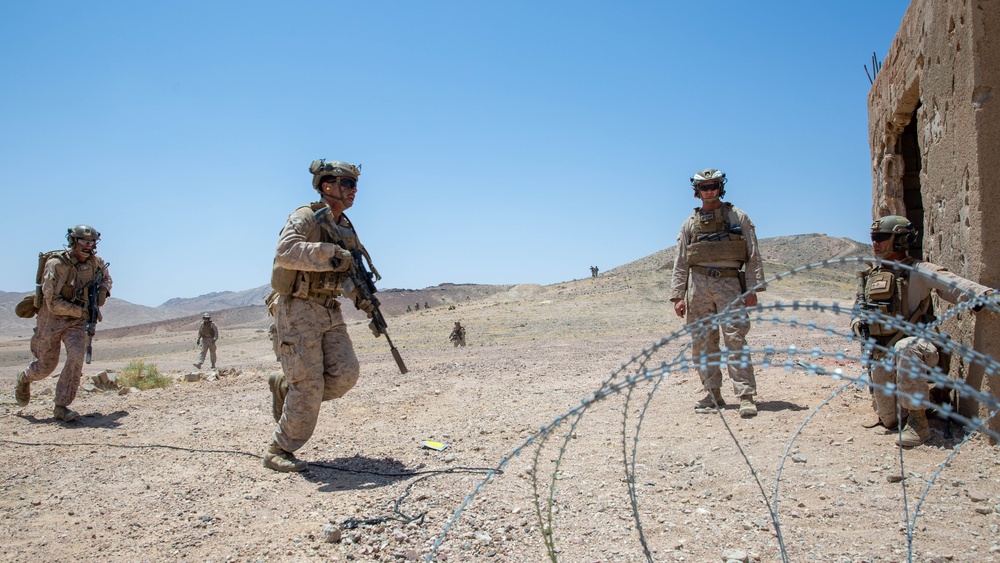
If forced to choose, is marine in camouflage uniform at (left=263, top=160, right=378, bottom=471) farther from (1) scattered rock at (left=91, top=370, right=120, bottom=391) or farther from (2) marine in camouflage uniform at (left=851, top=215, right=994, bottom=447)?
(1) scattered rock at (left=91, top=370, right=120, bottom=391)

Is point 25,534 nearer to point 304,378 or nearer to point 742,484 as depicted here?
point 304,378

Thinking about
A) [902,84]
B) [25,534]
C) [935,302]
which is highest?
[902,84]

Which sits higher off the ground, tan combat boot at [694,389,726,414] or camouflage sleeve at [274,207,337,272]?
camouflage sleeve at [274,207,337,272]

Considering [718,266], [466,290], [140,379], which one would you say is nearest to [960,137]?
[718,266]

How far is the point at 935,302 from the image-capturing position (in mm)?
4867

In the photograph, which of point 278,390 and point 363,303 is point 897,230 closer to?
point 363,303

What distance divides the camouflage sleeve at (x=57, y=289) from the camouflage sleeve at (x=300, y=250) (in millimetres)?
3571

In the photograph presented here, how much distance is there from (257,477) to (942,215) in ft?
15.8

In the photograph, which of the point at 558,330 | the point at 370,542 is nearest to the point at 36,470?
the point at 370,542

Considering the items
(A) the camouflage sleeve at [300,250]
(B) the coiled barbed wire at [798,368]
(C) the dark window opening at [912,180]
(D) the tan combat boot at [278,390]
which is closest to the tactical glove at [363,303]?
(A) the camouflage sleeve at [300,250]

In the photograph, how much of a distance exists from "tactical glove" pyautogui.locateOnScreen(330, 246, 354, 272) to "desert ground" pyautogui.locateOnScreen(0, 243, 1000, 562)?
136cm

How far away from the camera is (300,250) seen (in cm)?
441

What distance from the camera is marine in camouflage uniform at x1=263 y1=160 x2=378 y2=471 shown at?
4.50 meters

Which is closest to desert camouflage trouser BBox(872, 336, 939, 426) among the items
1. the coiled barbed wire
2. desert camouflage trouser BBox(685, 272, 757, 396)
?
the coiled barbed wire
